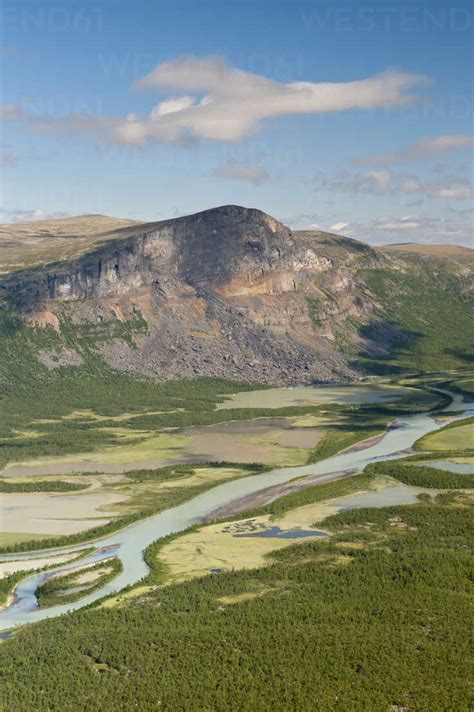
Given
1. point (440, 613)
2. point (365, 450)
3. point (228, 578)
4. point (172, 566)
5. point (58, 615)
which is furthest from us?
point (365, 450)

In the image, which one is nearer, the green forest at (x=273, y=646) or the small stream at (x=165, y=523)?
the green forest at (x=273, y=646)

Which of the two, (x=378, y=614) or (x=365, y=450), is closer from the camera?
(x=378, y=614)

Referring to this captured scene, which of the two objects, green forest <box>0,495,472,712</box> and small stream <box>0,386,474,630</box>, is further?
small stream <box>0,386,474,630</box>

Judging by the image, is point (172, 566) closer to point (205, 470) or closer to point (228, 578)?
point (228, 578)

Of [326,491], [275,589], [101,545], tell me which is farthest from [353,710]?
[326,491]

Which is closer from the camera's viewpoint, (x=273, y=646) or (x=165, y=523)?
(x=273, y=646)

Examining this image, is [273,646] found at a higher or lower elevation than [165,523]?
higher

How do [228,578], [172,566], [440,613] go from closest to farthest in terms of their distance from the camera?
[440,613] < [228,578] < [172,566]
